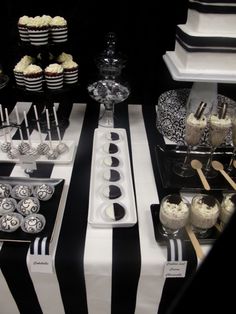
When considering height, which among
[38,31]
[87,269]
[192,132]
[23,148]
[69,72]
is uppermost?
[38,31]

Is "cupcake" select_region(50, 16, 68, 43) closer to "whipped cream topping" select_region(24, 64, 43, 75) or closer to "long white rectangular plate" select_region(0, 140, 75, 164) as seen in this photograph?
"whipped cream topping" select_region(24, 64, 43, 75)

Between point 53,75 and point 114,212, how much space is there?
2.13 feet

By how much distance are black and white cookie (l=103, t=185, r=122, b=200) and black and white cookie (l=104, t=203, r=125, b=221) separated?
2.0 inches

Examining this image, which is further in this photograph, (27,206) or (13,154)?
(13,154)

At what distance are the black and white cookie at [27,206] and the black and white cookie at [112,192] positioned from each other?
21 cm

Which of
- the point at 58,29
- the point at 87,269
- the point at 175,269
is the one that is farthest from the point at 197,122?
the point at 58,29

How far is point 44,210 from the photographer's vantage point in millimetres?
842

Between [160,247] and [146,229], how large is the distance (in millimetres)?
73

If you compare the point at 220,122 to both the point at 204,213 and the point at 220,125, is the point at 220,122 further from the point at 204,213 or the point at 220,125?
the point at 204,213

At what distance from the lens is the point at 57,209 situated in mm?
849

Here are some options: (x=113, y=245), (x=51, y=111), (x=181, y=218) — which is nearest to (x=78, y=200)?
(x=113, y=245)

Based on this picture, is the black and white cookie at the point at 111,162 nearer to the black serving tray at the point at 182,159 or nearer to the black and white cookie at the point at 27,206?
the black serving tray at the point at 182,159

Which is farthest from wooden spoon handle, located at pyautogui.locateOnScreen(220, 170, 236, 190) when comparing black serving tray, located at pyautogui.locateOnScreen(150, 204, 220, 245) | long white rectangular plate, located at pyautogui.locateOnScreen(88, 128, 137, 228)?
long white rectangular plate, located at pyautogui.locateOnScreen(88, 128, 137, 228)

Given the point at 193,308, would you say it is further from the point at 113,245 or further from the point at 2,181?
the point at 2,181
